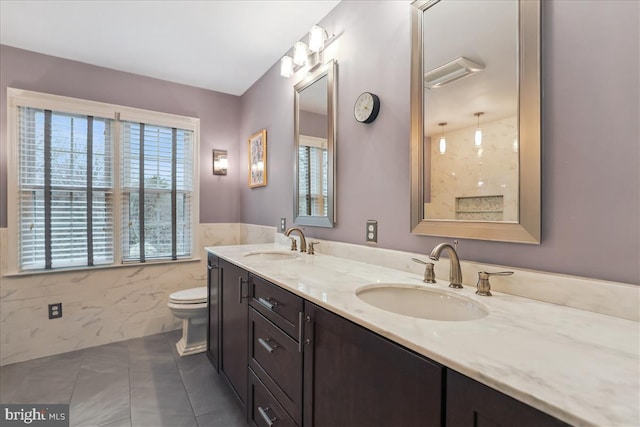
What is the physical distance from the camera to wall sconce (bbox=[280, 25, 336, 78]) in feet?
6.50

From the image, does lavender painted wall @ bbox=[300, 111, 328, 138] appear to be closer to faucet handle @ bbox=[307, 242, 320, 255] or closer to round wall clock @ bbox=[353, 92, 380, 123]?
round wall clock @ bbox=[353, 92, 380, 123]

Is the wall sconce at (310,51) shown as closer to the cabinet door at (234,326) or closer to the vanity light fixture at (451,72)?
the vanity light fixture at (451,72)

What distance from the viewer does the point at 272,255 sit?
2.19 meters

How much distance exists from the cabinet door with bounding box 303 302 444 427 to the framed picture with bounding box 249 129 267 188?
2.01m

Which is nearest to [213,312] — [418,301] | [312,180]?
[312,180]

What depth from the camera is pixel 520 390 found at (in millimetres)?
484

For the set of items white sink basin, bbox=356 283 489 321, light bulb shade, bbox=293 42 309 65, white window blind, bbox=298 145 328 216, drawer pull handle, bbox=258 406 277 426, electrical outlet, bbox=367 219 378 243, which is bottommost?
drawer pull handle, bbox=258 406 277 426

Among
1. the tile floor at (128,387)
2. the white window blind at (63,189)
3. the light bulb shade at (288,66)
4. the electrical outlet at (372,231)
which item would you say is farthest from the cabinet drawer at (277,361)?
the white window blind at (63,189)

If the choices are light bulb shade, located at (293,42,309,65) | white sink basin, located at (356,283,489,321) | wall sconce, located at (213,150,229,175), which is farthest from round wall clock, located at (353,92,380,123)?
wall sconce, located at (213,150,229,175)

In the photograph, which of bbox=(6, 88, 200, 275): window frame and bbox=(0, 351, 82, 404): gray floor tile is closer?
bbox=(0, 351, 82, 404): gray floor tile

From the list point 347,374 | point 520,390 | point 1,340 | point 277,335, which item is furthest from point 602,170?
point 1,340

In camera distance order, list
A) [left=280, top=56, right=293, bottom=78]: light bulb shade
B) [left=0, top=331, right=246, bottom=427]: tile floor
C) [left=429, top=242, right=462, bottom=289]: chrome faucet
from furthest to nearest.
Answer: [left=280, top=56, right=293, bottom=78]: light bulb shade, [left=0, top=331, right=246, bottom=427]: tile floor, [left=429, top=242, right=462, bottom=289]: chrome faucet

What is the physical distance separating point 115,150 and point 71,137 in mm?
328

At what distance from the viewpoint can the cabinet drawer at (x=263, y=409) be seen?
4.05 ft
